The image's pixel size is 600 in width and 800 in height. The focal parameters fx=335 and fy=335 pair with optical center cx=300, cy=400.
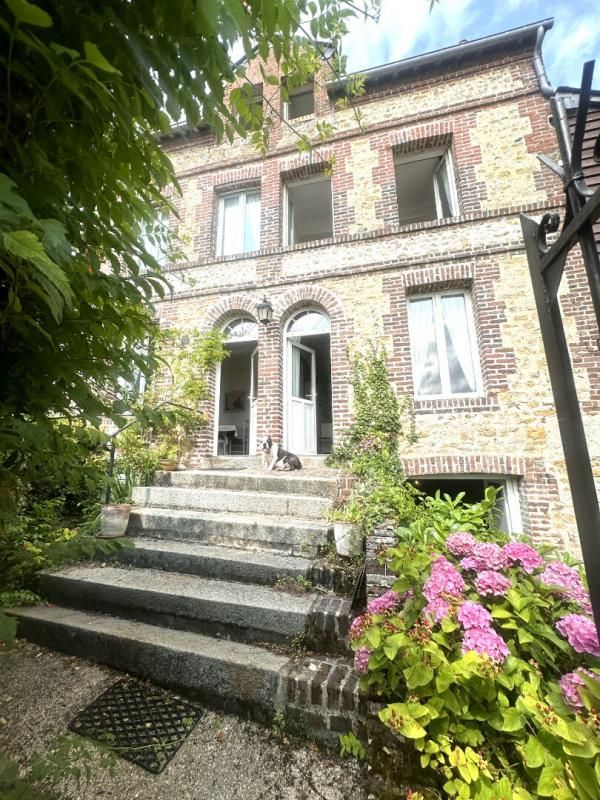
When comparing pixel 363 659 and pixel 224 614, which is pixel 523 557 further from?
pixel 224 614

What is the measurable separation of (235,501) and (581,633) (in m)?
3.22

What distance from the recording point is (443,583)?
160 centimetres

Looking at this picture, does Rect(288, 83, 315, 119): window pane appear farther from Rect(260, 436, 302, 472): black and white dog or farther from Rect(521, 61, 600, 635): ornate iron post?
Rect(521, 61, 600, 635): ornate iron post

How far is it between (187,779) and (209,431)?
195 inches

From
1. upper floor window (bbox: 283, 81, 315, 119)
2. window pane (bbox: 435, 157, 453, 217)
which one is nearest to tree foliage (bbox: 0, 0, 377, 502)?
window pane (bbox: 435, 157, 453, 217)

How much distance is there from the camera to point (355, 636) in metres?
1.68

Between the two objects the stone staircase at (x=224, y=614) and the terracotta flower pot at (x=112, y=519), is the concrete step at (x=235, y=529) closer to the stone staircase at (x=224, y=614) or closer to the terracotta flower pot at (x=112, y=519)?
the stone staircase at (x=224, y=614)

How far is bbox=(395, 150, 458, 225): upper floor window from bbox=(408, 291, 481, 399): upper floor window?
175cm

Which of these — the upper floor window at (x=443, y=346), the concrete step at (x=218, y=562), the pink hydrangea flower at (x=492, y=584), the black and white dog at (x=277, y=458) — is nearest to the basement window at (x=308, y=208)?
the upper floor window at (x=443, y=346)

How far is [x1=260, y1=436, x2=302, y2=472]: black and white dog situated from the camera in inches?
207

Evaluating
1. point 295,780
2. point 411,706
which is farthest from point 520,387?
point 295,780

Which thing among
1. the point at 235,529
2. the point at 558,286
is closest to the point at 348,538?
the point at 235,529

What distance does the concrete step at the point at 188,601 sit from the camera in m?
2.33

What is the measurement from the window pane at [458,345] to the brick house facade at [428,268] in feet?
0.11
